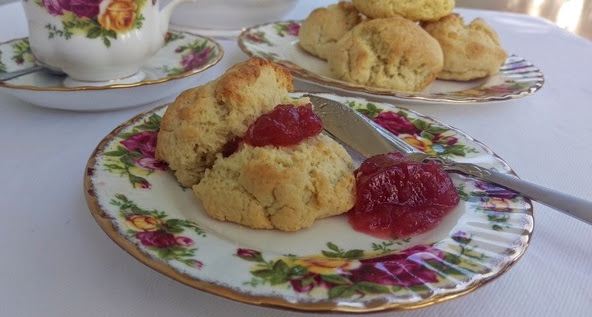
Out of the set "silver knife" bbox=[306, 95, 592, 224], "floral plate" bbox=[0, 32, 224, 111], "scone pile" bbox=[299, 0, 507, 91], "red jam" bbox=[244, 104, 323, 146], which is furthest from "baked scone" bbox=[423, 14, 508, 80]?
"red jam" bbox=[244, 104, 323, 146]

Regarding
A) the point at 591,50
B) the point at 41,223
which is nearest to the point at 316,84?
the point at 41,223

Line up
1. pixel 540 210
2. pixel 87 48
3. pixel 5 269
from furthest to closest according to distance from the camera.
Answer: pixel 87 48, pixel 540 210, pixel 5 269

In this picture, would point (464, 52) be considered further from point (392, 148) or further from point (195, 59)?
point (195, 59)

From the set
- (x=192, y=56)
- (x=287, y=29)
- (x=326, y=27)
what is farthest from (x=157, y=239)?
(x=287, y=29)

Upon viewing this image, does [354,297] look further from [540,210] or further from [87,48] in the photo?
[87,48]

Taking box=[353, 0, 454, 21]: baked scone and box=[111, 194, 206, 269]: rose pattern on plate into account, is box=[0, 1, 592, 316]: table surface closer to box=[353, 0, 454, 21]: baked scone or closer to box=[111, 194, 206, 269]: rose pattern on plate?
box=[111, 194, 206, 269]: rose pattern on plate

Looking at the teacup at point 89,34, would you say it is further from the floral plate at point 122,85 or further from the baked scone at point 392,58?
the baked scone at point 392,58

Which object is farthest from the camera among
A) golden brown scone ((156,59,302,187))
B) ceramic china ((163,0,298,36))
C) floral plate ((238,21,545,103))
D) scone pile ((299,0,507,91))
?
ceramic china ((163,0,298,36))
